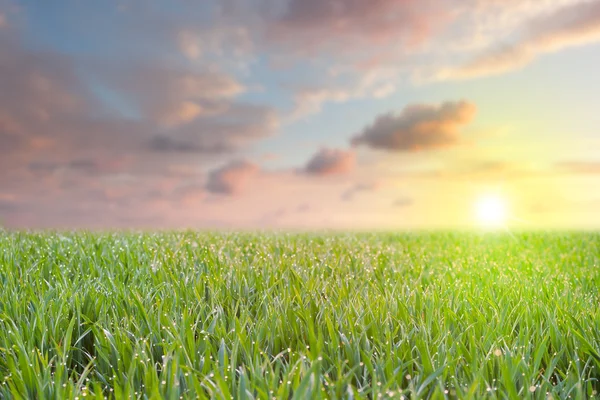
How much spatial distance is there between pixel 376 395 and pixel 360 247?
5926 mm

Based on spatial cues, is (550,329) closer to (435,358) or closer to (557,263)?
(435,358)

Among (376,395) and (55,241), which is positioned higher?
(55,241)

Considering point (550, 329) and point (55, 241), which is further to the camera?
point (55, 241)

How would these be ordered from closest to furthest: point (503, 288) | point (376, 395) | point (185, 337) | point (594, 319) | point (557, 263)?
point (376, 395) < point (185, 337) < point (594, 319) < point (503, 288) < point (557, 263)

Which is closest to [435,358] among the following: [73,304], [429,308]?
[429,308]

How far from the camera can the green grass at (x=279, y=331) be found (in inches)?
108

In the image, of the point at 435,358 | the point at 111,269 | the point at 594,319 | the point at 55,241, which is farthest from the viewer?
the point at 55,241

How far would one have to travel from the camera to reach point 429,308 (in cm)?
395

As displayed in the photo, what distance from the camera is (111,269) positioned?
555 centimetres

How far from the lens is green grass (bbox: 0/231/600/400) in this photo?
2.76m

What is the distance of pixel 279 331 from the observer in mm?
3512

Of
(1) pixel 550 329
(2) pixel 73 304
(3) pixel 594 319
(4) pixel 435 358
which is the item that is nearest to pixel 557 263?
(3) pixel 594 319

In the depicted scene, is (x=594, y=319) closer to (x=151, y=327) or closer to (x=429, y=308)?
(x=429, y=308)

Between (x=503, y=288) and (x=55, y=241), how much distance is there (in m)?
5.89
